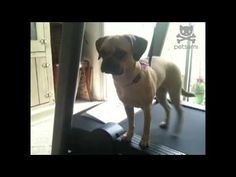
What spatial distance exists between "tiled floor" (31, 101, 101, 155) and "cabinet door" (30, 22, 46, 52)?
23 centimetres

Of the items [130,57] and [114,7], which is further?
[130,57]

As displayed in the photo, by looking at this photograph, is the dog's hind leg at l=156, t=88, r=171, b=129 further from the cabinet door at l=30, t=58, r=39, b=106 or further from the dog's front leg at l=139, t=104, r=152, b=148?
the cabinet door at l=30, t=58, r=39, b=106

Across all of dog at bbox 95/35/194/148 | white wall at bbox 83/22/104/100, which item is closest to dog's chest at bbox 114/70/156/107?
dog at bbox 95/35/194/148

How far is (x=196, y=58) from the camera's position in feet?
2.47

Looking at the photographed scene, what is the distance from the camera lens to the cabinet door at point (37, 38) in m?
0.69

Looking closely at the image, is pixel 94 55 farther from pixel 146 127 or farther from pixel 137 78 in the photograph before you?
pixel 146 127

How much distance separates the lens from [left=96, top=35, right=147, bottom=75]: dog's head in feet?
2.30

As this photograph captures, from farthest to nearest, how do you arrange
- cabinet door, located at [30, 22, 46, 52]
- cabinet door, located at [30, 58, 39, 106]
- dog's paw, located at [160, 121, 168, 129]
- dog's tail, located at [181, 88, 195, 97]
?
dog's paw, located at [160, 121, 168, 129]
dog's tail, located at [181, 88, 195, 97]
cabinet door, located at [30, 58, 39, 106]
cabinet door, located at [30, 22, 46, 52]

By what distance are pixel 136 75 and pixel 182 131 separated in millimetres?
448

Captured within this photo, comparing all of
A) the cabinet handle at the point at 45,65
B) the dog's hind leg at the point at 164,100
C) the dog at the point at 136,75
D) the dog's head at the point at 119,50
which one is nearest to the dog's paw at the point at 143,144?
the dog at the point at 136,75

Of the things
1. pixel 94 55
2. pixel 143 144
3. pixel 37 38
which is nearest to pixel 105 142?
pixel 143 144
